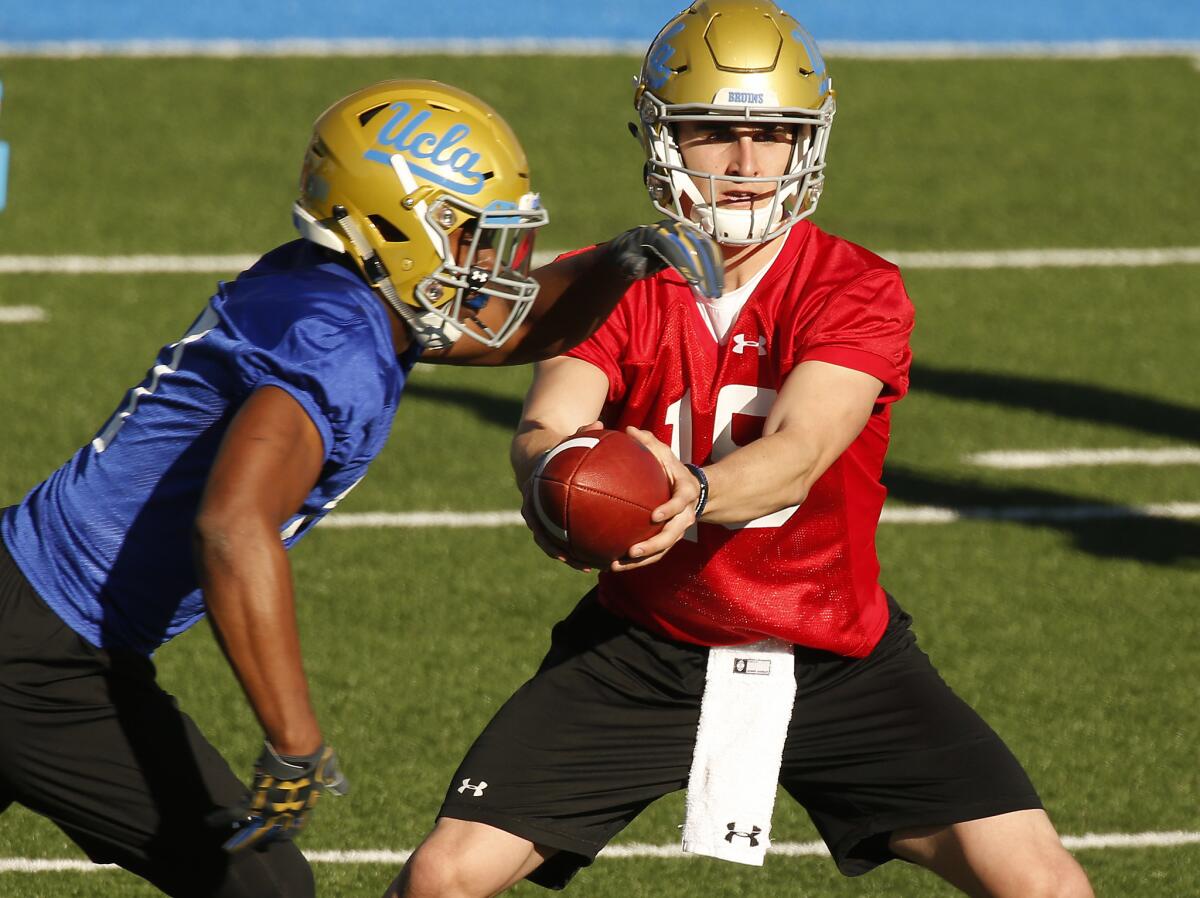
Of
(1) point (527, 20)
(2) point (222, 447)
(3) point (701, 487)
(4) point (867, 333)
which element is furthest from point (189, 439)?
(1) point (527, 20)

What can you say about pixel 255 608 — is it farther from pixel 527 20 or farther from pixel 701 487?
pixel 527 20

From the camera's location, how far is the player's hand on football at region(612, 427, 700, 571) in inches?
132

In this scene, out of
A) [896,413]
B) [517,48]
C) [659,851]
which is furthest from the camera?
[517,48]

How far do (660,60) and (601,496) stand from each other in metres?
1.07

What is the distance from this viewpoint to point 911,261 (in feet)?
29.8

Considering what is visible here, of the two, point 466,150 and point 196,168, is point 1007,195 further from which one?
point 466,150

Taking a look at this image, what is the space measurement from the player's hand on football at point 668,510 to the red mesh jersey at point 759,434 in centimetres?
34

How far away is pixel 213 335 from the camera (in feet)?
10.2

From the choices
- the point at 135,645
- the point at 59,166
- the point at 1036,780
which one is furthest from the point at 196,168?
the point at 135,645

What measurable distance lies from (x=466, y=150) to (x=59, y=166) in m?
7.07

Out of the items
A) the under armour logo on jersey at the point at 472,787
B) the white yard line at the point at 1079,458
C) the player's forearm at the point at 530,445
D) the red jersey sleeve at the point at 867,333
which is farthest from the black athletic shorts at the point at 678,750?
the white yard line at the point at 1079,458

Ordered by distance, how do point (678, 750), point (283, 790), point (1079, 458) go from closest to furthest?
point (283, 790), point (678, 750), point (1079, 458)

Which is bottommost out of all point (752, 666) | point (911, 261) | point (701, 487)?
point (911, 261)

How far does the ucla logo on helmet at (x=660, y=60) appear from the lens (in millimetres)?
3936
